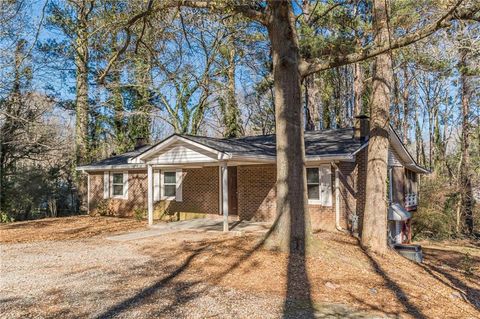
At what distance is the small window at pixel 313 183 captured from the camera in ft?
42.1

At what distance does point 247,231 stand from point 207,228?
5.14 ft

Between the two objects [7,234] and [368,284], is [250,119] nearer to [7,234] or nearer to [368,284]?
[7,234]

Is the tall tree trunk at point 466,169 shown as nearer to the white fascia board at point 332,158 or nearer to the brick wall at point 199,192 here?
the white fascia board at point 332,158

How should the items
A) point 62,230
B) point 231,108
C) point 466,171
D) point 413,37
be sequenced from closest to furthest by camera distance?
point 413,37
point 62,230
point 466,171
point 231,108

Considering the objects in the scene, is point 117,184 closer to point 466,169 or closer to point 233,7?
point 233,7

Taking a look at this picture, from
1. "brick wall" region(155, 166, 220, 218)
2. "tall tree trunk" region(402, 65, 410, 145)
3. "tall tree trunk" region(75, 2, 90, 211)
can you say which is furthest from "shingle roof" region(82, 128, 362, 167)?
"tall tree trunk" region(402, 65, 410, 145)

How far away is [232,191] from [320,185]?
405cm

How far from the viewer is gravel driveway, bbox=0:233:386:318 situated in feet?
16.3

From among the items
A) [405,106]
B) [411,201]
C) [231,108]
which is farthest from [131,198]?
[405,106]

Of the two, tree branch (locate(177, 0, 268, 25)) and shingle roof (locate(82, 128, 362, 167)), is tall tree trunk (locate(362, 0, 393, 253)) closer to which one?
shingle roof (locate(82, 128, 362, 167))

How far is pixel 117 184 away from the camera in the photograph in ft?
58.6

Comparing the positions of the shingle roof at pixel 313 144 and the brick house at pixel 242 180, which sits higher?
the shingle roof at pixel 313 144

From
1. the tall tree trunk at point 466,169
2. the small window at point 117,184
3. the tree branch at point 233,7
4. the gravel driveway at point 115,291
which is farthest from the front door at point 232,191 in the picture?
the tall tree trunk at point 466,169

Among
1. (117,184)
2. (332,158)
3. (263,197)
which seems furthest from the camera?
(117,184)
